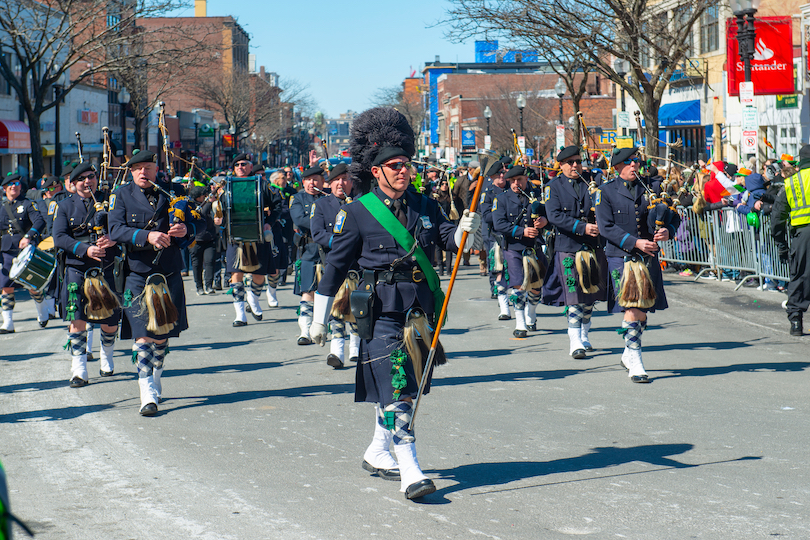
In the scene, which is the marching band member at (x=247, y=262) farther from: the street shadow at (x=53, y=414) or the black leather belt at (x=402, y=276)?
the black leather belt at (x=402, y=276)

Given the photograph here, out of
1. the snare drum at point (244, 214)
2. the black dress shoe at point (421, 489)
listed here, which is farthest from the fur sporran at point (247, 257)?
the black dress shoe at point (421, 489)

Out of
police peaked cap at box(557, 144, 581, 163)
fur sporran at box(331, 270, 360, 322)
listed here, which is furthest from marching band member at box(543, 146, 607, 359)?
fur sporran at box(331, 270, 360, 322)

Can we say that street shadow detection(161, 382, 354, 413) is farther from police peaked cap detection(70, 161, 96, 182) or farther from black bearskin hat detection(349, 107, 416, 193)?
black bearskin hat detection(349, 107, 416, 193)

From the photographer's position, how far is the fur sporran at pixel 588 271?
9.73 m

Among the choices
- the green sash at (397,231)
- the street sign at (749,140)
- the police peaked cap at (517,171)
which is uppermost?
the street sign at (749,140)

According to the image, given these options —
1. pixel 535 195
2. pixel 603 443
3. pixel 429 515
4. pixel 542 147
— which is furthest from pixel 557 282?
pixel 542 147

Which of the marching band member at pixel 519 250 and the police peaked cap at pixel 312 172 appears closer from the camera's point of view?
the marching band member at pixel 519 250

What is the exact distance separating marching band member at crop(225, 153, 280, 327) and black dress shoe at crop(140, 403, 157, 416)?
16.9 ft

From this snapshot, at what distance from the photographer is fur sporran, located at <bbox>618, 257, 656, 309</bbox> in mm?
8583

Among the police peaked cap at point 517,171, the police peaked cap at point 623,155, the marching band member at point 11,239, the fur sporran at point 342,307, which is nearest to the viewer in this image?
the fur sporran at point 342,307

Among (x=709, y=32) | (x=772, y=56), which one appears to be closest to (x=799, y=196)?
(x=772, y=56)

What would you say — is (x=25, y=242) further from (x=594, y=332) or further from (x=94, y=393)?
(x=594, y=332)

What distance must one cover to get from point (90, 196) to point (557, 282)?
191 inches

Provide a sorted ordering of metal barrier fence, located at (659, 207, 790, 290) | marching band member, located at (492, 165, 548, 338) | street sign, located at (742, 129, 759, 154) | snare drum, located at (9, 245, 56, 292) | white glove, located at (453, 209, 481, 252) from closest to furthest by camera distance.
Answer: white glove, located at (453, 209, 481, 252)
snare drum, located at (9, 245, 56, 292)
marching band member, located at (492, 165, 548, 338)
metal barrier fence, located at (659, 207, 790, 290)
street sign, located at (742, 129, 759, 154)
